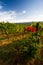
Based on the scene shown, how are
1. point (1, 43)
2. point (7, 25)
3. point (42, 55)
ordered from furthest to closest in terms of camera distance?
1. point (7, 25)
2. point (1, 43)
3. point (42, 55)

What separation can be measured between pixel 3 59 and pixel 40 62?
1.62 m

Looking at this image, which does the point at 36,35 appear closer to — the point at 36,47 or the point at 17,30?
the point at 36,47

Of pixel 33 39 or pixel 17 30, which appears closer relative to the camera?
pixel 33 39

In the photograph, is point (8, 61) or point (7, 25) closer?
point (8, 61)

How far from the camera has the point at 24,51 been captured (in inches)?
278

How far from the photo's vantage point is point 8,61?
708 cm

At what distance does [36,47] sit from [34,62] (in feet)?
2.00

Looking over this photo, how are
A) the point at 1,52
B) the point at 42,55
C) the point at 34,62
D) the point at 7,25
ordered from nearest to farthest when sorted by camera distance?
the point at 34,62, the point at 42,55, the point at 1,52, the point at 7,25

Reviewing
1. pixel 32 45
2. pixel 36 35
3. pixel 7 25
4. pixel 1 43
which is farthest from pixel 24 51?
pixel 7 25

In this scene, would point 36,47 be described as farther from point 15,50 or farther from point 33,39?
point 15,50

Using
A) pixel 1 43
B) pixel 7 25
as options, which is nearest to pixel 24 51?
pixel 1 43

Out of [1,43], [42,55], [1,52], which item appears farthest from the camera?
[1,43]

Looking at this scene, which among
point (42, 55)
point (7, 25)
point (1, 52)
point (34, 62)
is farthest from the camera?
point (7, 25)

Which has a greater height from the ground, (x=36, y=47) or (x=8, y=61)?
(x=36, y=47)
